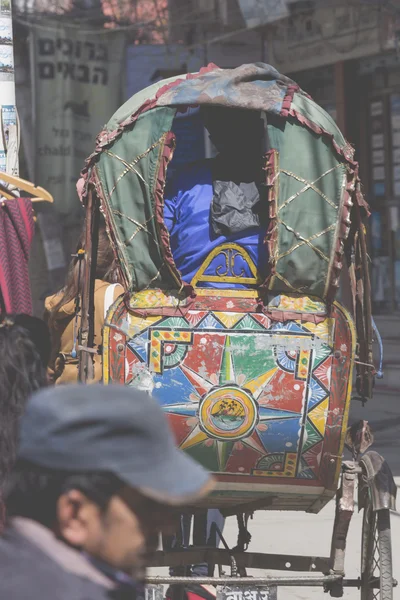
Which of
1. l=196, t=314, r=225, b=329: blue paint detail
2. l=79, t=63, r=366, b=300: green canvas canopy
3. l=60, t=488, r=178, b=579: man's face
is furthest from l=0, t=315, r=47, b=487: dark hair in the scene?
l=60, t=488, r=178, b=579: man's face

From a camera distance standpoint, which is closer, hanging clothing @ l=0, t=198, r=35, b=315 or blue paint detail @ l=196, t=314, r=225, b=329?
blue paint detail @ l=196, t=314, r=225, b=329

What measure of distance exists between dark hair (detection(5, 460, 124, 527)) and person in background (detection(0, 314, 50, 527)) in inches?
53.3

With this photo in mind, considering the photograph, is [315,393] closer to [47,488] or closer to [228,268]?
[228,268]

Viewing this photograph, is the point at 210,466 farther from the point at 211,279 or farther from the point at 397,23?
the point at 397,23

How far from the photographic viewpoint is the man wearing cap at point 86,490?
5.05ft

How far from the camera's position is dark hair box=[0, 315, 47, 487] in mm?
2990

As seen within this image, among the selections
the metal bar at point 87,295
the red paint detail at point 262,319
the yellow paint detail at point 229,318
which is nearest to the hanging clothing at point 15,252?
the metal bar at point 87,295

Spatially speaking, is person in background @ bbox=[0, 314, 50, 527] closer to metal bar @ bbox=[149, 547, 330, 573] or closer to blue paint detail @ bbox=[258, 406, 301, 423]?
blue paint detail @ bbox=[258, 406, 301, 423]

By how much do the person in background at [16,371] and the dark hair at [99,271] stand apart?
1726 millimetres

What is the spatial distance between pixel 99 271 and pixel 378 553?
1.95m

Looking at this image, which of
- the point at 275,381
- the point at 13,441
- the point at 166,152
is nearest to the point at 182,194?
the point at 166,152

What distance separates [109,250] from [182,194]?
1.02 meters

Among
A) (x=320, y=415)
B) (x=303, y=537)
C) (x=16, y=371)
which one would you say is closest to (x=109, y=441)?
(x=16, y=371)

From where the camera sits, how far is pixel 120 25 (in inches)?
482
